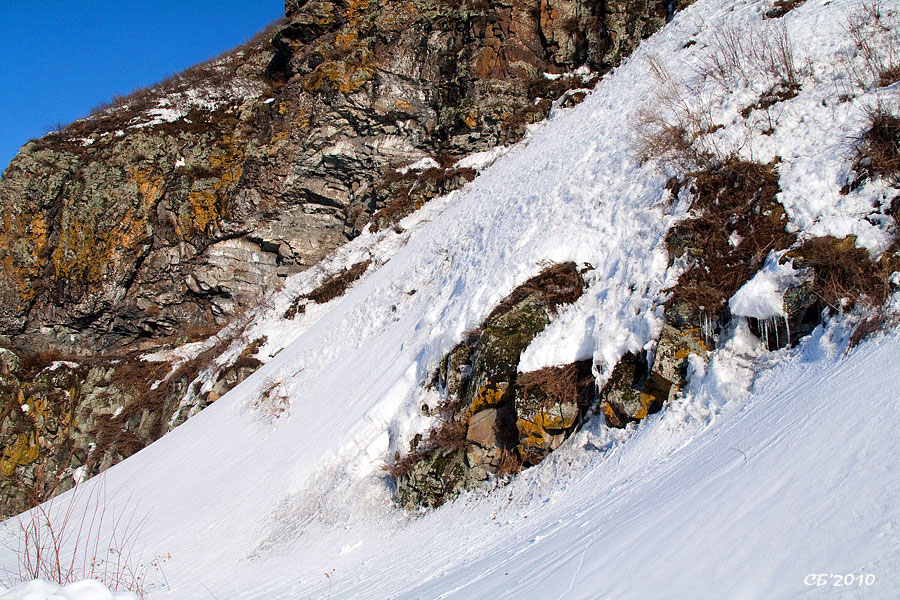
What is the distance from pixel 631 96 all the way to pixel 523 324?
7739 mm

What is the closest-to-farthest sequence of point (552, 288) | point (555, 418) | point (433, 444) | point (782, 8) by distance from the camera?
point (555, 418)
point (433, 444)
point (552, 288)
point (782, 8)

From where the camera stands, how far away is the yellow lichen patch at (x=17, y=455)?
17.6 m

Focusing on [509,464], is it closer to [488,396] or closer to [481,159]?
[488,396]

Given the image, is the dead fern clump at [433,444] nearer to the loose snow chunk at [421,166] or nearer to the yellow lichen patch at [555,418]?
the yellow lichen patch at [555,418]

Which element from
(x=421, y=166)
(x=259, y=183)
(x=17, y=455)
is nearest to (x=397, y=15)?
(x=421, y=166)

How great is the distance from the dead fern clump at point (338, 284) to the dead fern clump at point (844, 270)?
13.0 m

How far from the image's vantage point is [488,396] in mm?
6395

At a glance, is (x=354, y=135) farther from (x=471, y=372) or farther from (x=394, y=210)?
(x=471, y=372)

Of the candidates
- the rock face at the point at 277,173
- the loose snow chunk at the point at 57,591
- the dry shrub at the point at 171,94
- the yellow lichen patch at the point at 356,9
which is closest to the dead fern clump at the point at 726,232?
the loose snow chunk at the point at 57,591

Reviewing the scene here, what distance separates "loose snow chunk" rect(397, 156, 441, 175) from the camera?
1984cm

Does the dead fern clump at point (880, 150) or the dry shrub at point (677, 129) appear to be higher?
the dry shrub at point (677, 129)

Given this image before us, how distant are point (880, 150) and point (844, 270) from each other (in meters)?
2.04

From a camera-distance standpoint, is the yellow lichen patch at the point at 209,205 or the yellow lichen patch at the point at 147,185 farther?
the yellow lichen patch at the point at 147,185

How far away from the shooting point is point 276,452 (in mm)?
8727
